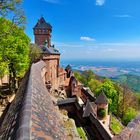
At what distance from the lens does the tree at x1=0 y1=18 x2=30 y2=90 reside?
19747mm

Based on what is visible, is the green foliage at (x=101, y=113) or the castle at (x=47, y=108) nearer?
the castle at (x=47, y=108)

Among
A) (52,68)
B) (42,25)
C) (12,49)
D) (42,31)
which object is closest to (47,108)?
Result: (12,49)

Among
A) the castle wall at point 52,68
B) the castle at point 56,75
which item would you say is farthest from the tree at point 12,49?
the castle wall at point 52,68

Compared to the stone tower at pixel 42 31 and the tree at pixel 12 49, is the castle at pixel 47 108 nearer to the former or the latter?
the stone tower at pixel 42 31

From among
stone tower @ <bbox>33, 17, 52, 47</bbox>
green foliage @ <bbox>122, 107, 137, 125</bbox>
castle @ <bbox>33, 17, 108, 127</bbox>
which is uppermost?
stone tower @ <bbox>33, 17, 52, 47</bbox>

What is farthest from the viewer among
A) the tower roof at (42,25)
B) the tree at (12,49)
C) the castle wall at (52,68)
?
the tower roof at (42,25)

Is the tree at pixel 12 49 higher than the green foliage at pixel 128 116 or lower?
higher

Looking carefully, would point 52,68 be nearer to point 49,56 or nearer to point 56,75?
point 49,56

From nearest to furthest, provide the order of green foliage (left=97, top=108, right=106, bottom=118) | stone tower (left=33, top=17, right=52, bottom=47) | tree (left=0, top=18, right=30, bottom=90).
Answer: tree (left=0, top=18, right=30, bottom=90), green foliage (left=97, top=108, right=106, bottom=118), stone tower (left=33, top=17, right=52, bottom=47)

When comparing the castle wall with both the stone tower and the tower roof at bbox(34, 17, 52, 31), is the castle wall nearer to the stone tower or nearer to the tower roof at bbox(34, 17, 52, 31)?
the stone tower

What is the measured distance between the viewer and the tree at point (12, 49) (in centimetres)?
1975

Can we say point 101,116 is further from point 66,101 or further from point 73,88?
point 73,88

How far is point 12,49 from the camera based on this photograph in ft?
75.7

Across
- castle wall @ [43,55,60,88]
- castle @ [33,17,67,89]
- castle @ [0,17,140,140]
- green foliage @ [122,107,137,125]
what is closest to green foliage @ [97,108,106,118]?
castle @ [0,17,140,140]
